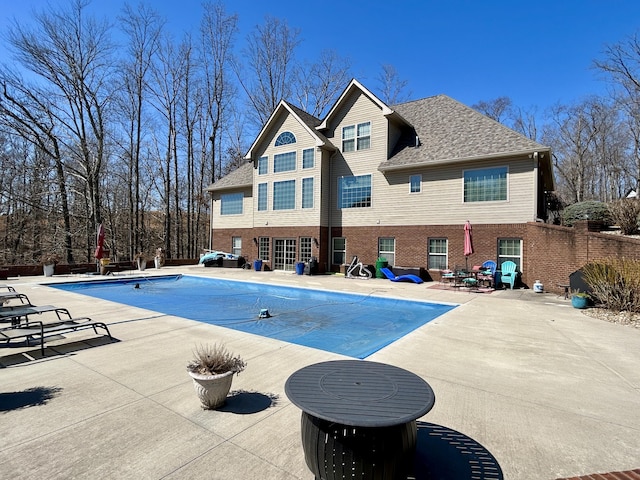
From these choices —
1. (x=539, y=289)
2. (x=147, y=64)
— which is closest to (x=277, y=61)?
(x=147, y=64)

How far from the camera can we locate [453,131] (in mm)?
17109

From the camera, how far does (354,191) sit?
19.0m

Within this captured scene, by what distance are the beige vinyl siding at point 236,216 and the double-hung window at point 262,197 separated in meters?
1.53

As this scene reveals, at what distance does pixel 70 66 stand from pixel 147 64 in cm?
685

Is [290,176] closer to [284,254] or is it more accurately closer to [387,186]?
[284,254]

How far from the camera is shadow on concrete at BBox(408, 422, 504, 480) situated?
2537 millimetres

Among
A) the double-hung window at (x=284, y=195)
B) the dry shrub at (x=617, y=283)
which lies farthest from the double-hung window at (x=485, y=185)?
the double-hung window at (x=284, y=195)

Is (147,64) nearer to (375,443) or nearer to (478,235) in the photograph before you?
(478,235)

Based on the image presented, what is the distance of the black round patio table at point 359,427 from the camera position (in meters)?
2.10

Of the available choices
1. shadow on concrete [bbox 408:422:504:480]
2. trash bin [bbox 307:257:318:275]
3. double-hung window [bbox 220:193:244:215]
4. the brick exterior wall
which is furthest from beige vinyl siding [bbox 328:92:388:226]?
shadow on concrete [bbox 408:422:504:480]

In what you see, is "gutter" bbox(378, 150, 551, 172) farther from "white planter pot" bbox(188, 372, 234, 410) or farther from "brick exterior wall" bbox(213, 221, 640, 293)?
"white planter pot" bbox(188, 372, 234, 410)

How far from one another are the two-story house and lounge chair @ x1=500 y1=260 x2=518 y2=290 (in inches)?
19.1

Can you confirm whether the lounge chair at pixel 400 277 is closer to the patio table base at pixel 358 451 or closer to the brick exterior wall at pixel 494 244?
the brick exterior wall at pixel 494 244

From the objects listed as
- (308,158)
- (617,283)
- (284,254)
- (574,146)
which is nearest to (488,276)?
(617,283)
